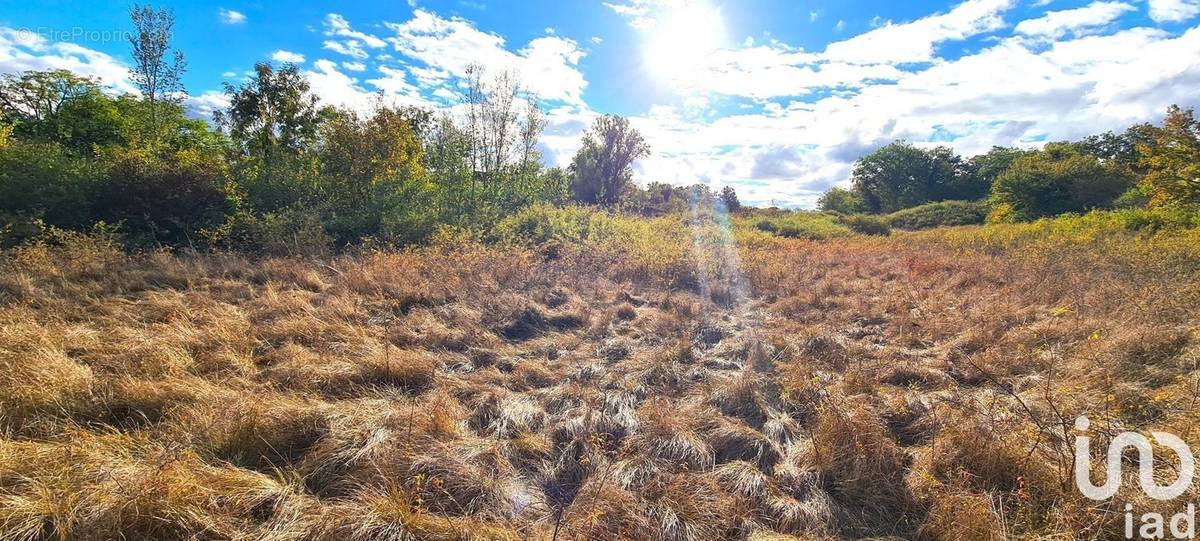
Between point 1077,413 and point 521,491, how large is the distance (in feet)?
13.0

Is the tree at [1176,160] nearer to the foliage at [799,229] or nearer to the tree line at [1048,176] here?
the tree line at [1048,176]

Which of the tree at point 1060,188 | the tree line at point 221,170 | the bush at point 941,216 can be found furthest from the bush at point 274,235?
the bush at point 941,216

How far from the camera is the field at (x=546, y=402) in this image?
2.32 m

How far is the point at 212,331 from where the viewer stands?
A: 416 centimetres

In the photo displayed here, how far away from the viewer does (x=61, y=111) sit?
1015 cm

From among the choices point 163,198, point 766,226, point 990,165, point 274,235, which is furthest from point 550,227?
point 990,165

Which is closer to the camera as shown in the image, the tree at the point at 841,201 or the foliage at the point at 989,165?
the foliage at the point at 989,165

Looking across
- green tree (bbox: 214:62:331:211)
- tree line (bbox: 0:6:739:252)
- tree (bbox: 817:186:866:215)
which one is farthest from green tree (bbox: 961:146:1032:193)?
green tree (bbox: 214:62:331:211)

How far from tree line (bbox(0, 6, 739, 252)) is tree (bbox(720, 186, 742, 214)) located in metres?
17.7

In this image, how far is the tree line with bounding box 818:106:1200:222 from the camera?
880 centimetres

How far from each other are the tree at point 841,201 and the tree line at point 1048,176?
93 mm

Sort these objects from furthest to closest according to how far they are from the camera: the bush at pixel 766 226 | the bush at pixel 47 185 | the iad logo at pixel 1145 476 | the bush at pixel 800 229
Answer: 1. the bush at pixel 766 226
2. the bush at pixel 800 229
3. the bush at pixel 47 185
4. the iad logo at pixel 1145 476

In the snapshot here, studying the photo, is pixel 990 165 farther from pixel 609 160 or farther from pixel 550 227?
pixel 550 227

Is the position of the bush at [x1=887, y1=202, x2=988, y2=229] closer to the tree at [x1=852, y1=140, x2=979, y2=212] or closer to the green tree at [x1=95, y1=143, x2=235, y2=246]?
the tree at [x1=852, y1=140, x2=979, y2=212]
